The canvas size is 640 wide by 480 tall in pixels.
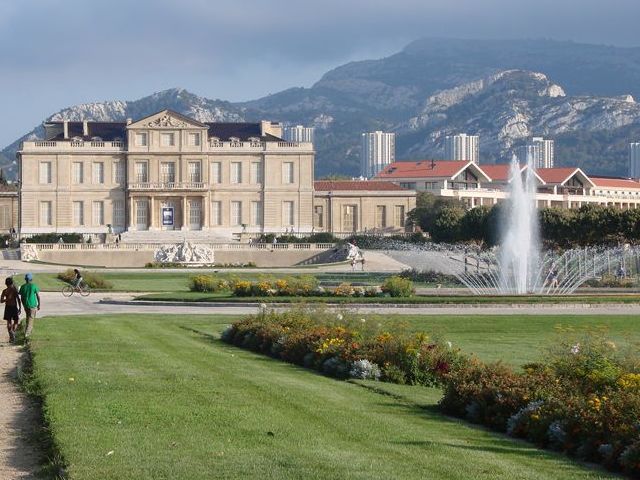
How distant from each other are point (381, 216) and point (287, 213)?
9431 millimetres

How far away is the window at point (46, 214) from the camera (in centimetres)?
10375

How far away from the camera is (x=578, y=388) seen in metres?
15.2

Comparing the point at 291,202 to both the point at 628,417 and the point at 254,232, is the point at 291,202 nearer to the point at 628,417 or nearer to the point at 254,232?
the point at 254,232

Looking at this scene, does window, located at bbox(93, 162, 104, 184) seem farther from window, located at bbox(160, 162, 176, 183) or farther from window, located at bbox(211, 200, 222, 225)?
window, located at bbox(211, 200, 222, 225)

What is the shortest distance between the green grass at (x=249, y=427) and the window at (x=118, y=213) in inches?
3314

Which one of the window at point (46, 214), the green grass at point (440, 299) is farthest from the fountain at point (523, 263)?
the window at point (46, 214)

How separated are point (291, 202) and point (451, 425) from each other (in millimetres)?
90606

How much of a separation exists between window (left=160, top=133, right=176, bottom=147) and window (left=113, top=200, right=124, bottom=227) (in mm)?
5421

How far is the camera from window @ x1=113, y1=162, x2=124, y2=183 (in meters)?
105

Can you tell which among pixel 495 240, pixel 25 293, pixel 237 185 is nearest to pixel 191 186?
pixel 237 185

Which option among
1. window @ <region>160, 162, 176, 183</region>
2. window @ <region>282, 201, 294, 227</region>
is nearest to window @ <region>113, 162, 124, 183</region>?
window @ <region>160, 162, 176, 183</region>

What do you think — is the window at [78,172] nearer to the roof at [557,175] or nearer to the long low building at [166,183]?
the long low building at [166,183]

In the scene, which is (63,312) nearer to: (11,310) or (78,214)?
(11,310)

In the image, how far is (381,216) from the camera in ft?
364
